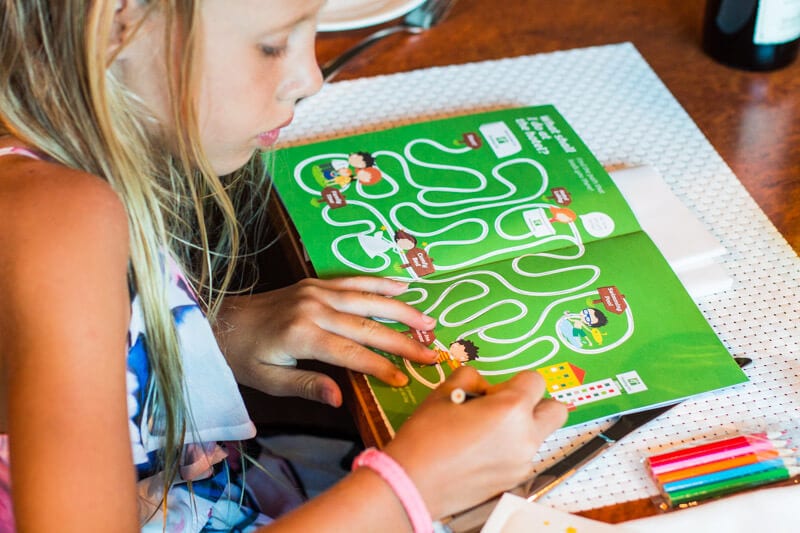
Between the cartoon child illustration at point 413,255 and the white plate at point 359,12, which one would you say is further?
the white plate at point 359,12

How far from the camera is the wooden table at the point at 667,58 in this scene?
0.96 metres

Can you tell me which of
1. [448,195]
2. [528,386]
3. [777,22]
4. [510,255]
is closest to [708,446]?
[528,386]

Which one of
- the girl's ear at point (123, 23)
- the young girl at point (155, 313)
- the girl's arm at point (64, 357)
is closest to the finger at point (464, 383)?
the young girl at point (155, 313)

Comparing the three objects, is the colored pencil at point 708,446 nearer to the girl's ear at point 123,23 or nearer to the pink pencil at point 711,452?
the pink pencil at point 711,452

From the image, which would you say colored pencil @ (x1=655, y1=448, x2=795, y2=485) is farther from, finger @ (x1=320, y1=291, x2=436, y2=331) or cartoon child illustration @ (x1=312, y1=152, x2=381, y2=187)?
cartoon child illustration @ (x1=312, y1=152, x2=381, y2=187)

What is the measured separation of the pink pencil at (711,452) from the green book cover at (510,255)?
0.15ft

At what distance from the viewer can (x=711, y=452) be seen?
2.20 feet

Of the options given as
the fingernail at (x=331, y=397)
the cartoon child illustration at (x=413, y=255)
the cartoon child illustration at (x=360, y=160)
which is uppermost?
the cartoon child illustration at (x=360, y=160)

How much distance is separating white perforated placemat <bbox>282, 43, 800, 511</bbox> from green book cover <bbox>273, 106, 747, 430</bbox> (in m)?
0.03

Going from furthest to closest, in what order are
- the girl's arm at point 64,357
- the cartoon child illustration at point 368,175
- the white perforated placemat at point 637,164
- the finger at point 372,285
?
1. the cartoon child illustration at point 368,175
2. the finger at point 372,285
3. the white perforated placemat at point 637,164
4. the girl's arm at point 64,357

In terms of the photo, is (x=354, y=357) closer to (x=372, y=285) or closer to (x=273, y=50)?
(x=372, y=285)

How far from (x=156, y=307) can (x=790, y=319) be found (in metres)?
0.52

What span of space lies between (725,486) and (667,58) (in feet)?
2.03

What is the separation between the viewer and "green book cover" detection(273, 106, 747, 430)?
28.9 inches
